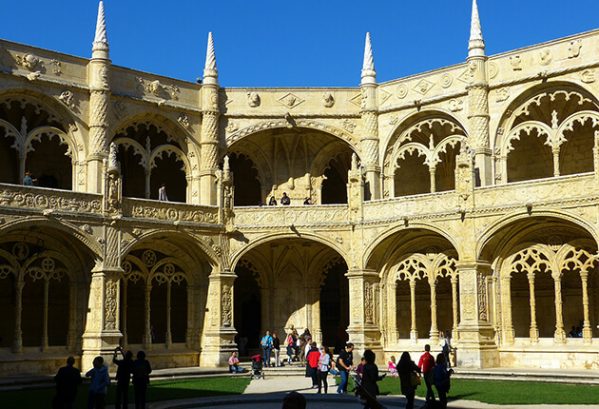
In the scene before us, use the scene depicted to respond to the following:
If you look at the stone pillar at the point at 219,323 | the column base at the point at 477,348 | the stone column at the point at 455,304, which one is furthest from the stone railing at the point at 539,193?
the stone pillar at the point at 219,323

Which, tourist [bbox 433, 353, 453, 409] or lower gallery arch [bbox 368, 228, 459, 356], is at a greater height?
lower gallery arch [bbox 368, 228, 459, 356]

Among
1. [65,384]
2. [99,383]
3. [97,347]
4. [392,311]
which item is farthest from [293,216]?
[65,384]

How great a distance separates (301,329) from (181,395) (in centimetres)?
1415

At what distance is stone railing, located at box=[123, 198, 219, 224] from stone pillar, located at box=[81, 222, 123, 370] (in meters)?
1.08

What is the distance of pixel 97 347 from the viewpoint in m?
30.7

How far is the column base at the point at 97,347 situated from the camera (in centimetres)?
3075

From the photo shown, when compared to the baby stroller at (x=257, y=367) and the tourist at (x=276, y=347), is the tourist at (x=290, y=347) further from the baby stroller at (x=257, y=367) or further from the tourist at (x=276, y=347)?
the baby stroller at (x=257, y=367)

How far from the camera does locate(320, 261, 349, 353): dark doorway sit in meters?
41.1

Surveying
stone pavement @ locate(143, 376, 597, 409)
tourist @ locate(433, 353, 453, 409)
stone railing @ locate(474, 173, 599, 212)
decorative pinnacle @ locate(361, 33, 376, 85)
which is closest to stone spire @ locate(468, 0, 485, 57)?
decorative pinnacle @ locate(361, 33, 376, 85)

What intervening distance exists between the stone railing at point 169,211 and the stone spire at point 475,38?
1121cm

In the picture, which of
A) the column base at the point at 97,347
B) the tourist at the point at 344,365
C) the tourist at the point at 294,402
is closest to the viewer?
the tourist at the point at 294,402

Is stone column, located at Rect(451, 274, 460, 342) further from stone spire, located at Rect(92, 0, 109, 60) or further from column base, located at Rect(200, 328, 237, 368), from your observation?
stone spire, located at Rect(92, 0, 109, 60)

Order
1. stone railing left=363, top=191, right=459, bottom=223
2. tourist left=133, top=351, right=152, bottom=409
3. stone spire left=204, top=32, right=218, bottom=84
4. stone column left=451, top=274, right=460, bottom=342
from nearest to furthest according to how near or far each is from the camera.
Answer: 1. tourist left=133, top=351, right=152, bottom=409
2. stone railing left=363, top=191, right=459, bottom=223
3. stone column left=451, top=274, right=460, bottom=342
4. stone spire left=204, top=32, right=218, bottom=84

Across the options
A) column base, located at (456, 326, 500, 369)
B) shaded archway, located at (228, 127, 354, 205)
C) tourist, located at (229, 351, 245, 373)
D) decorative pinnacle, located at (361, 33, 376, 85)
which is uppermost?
decorative pinnacle, located at (361, 33, 376, 85)
